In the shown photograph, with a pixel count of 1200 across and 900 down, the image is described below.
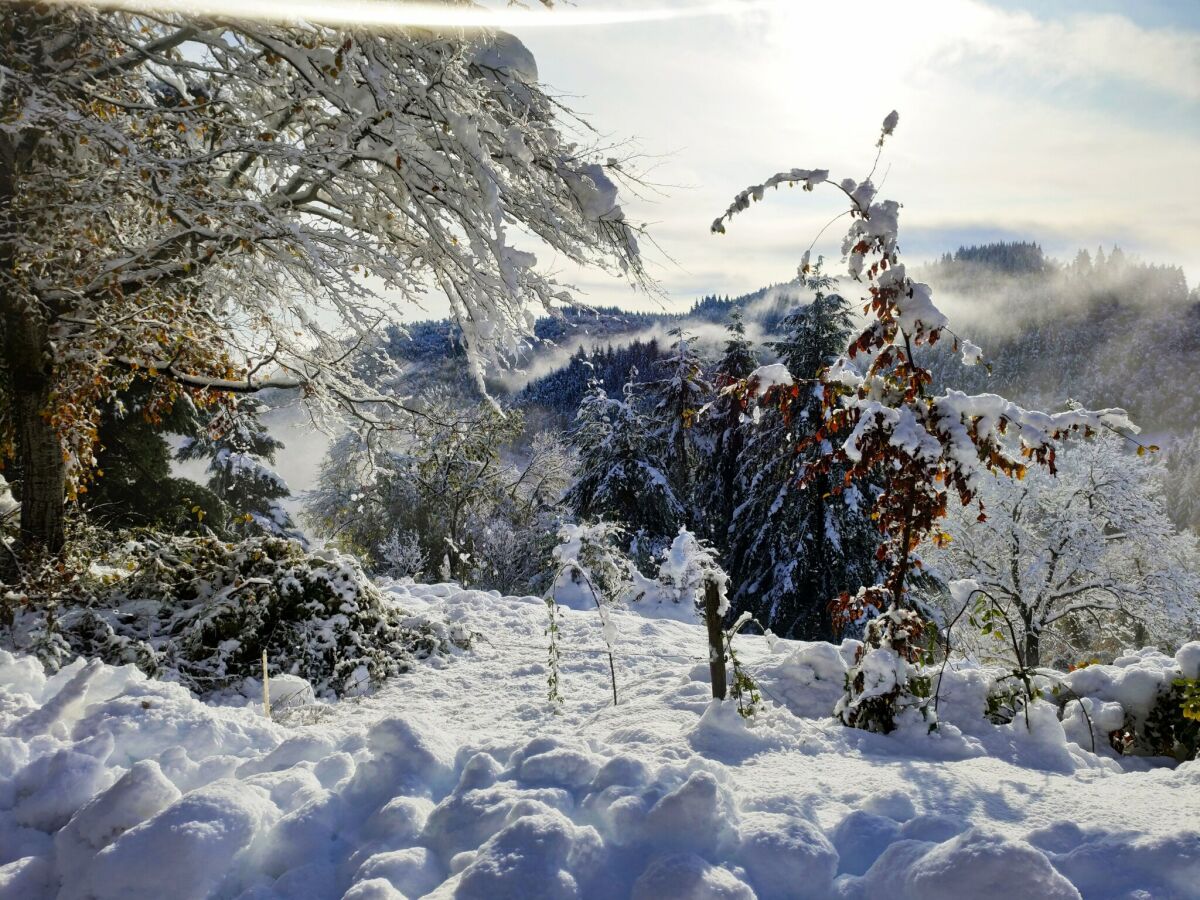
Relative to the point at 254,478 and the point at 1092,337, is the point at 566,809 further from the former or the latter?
the point at 1092,337

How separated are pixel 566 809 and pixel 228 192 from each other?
466 cm

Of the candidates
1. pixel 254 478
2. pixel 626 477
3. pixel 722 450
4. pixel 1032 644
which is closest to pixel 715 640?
pixel 626 477

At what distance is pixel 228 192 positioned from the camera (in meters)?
4.77

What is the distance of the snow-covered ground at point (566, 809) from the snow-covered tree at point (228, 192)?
Result: 2817 mm

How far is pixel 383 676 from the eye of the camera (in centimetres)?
544

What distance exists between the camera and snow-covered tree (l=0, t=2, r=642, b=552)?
413 centimetres

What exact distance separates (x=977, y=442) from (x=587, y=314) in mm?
2724

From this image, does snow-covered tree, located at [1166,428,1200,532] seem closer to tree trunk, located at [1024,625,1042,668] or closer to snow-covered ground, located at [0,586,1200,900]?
tree trunk, located at [1024,625,1042,668]

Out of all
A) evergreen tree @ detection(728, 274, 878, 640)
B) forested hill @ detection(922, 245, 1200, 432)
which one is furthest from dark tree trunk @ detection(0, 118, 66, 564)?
forested hill @ detection(922, 245, 1200, 432)

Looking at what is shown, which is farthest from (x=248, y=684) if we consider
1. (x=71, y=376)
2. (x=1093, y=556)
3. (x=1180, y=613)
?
(x=1180, y=613)

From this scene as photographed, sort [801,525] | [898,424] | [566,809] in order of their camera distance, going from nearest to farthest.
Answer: [566,809] → [898,424] → [801,525]

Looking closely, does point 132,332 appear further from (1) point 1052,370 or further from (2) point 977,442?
(1) point 1052,370

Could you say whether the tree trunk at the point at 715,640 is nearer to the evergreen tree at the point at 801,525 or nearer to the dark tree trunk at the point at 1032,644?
the evergreen tree at the point at 801,525

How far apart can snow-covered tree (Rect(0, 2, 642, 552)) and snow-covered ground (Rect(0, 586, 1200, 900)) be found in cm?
282
